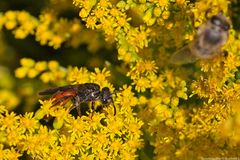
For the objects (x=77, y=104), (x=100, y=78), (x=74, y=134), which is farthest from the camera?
(x=100, y=78)

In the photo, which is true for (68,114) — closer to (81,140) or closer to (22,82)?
(81,140)

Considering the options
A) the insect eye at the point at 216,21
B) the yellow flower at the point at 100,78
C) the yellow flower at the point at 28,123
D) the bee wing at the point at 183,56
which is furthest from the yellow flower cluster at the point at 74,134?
the insect eye at the point at 216,21

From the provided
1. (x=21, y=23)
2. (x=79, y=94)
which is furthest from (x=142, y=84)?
(x=21, y=23)

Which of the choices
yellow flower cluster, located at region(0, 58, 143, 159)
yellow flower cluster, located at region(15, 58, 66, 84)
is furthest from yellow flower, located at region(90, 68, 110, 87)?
yellow flower cluster, located at region(15, 58, 66, 84)

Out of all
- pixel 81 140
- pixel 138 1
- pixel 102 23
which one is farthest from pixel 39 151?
pixel 138 1

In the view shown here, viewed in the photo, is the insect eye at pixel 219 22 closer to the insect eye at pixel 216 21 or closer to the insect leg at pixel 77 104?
the insect eye at pixel 216 21

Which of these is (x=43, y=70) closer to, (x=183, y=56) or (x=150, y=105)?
(x=150, y=105)

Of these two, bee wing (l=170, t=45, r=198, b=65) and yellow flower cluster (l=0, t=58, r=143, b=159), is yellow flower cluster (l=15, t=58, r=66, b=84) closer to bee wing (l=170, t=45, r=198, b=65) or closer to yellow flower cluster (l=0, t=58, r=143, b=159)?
yellow flower cluster (l=0, t=58, r=143, b=159)
